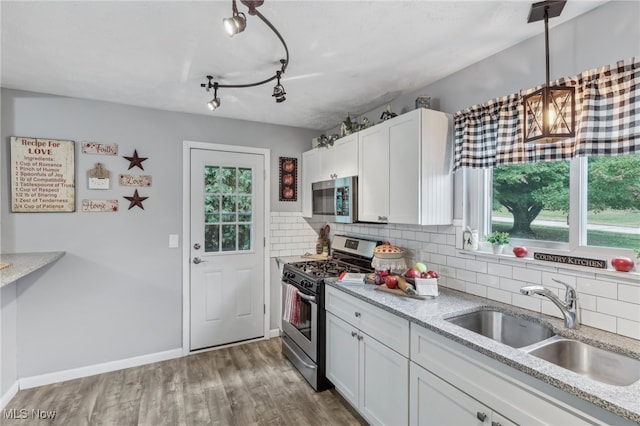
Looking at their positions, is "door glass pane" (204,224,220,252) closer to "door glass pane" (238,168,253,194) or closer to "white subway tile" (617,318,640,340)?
"door glass pane" (238,168,253,194)

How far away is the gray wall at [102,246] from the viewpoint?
8.38ft

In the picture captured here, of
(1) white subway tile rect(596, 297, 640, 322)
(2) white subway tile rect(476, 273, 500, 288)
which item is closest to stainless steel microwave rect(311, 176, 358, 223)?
(2) white subway tile rect(476, 273, 500, 288)

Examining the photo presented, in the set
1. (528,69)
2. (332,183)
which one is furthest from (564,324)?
(332,183)

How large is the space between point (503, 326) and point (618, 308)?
1.74ft

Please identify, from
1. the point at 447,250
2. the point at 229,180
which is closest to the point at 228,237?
the point at 229,180

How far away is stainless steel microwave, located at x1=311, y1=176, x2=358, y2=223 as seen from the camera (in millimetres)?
2760

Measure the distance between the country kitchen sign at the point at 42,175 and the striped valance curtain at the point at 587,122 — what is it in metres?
3.18

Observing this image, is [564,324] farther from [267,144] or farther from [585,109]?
→ [267,144]

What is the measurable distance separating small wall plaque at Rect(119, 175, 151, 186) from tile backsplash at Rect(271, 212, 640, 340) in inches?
81.1

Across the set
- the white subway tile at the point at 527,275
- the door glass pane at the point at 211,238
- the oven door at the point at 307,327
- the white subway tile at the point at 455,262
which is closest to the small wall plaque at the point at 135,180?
the door glass pane at the point at 211,238

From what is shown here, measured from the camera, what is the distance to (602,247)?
5.08 feet

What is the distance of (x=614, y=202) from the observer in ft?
5.01

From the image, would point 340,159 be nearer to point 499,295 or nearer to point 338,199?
point 338,199

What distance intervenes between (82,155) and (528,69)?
335 centimetres
